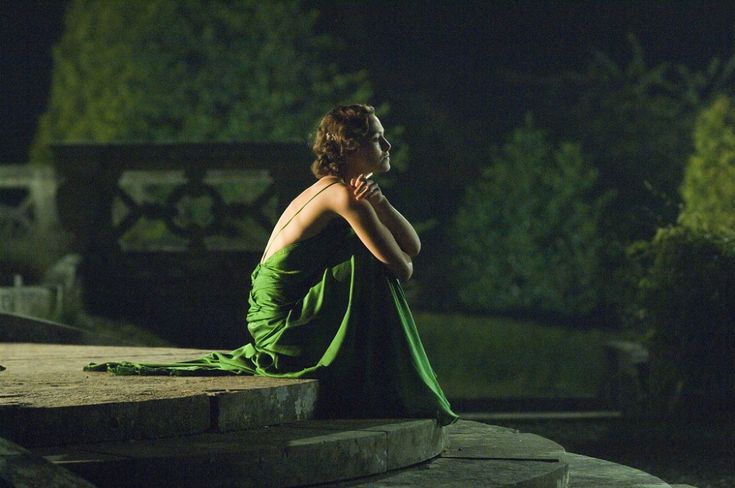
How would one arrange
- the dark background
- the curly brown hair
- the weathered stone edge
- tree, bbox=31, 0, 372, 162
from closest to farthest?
the weathered stone edge, the curly brown hair, tree, bbox=31, 0, 372, 162, the dark background

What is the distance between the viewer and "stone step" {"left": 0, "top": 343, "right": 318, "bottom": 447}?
4.18 metres

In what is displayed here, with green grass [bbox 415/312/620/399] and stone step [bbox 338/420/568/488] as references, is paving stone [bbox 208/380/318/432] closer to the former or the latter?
stone step [bbox 338/420/568/488]

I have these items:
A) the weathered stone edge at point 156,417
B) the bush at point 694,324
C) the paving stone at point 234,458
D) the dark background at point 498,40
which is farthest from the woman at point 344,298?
the dark background at point 498,40

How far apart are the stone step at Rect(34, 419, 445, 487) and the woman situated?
0.18 metres

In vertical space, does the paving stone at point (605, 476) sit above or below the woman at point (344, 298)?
below

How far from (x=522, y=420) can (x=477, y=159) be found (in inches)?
547

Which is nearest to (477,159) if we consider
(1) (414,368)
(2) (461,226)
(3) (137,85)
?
(2) (461,226)

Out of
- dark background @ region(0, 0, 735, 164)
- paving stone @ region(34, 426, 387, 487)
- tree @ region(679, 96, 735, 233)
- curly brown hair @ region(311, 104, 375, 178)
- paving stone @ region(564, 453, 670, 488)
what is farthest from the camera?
dark background @ region(0, 0, 735, 164)

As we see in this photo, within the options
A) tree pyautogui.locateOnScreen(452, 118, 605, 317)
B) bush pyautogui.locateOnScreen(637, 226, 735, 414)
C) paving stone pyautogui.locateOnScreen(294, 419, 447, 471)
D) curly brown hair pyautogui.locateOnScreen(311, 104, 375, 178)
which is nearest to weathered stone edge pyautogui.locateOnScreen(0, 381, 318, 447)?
paving stone pyautogui.locateOnScreen(294, 419, 447, 471)

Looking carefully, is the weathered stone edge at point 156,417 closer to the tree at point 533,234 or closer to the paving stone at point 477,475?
the paving stone at point 477,475

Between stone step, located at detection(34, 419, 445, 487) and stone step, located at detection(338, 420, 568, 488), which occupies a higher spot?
stone step, located at detection(34, 419, 445, 487)

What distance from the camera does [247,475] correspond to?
4121 millimetres

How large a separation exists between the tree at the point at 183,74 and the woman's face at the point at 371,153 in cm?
1312

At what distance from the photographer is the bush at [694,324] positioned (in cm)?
932
